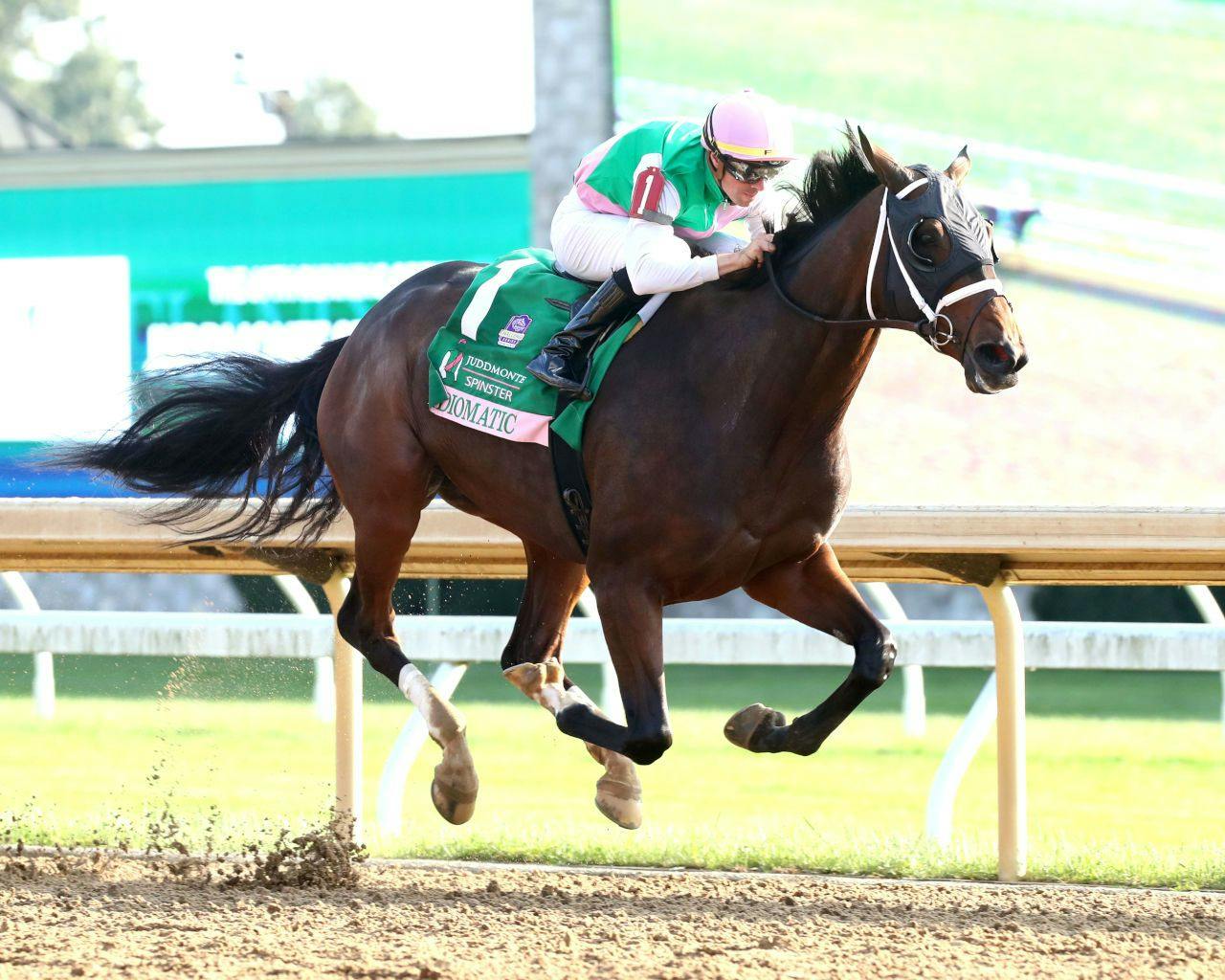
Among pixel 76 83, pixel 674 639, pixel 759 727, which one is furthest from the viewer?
pixel 76 83

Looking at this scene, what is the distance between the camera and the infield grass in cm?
440

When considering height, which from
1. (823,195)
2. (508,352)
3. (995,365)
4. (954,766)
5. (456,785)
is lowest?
(954,766)

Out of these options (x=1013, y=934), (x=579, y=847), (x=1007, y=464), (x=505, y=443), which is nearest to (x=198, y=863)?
(x=579, y=847)

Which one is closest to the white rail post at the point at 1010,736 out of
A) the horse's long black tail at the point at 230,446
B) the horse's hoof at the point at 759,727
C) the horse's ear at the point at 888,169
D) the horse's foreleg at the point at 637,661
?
the horse's hoof at the point at 759,727

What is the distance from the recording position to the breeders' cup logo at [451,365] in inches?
159

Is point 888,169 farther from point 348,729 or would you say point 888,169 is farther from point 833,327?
point 348,729

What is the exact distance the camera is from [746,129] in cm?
355

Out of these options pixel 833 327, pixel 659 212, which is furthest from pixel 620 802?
pixel 659 212

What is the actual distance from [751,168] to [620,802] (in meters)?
1.51

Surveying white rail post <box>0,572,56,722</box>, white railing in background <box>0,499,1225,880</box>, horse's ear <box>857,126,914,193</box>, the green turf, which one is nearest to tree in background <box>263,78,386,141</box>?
the green turf

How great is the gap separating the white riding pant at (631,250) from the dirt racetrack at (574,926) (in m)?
1.39

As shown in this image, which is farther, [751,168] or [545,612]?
[545,612]

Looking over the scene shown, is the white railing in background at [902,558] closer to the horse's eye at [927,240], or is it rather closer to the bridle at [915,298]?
the bridle at [915,298]

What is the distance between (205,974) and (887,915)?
1481 mm
